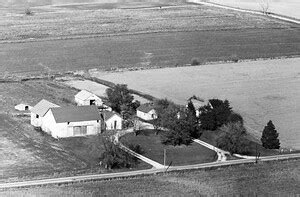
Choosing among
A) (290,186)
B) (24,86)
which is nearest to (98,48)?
(24,86)

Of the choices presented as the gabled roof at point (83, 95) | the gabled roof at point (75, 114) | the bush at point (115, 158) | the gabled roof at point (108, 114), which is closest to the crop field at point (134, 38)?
the gabled roof at point (83, 95)

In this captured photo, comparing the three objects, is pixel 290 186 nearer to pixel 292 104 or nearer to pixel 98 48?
pixel 292 104

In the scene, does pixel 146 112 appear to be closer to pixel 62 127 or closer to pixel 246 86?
pixel 62 127

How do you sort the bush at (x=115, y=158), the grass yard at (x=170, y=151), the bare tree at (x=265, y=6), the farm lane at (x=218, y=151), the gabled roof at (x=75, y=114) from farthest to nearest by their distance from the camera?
1. the bare tree at (x=265, y=6)
2. the gabled roof at (x=75, y=114)
3. the farm lane at (x=218, y=151)
4. the grass yard at (x=170, y=151)
5. the bush at (x=115, y=158)

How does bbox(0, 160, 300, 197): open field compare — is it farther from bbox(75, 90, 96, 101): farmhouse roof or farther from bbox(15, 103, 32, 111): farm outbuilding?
bbox(15, 103, 32, 111): farm outbuilding

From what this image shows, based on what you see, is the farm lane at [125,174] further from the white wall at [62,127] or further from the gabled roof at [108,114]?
the gabled roof at [108,114]

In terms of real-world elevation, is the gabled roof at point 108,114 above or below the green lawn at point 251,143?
above
